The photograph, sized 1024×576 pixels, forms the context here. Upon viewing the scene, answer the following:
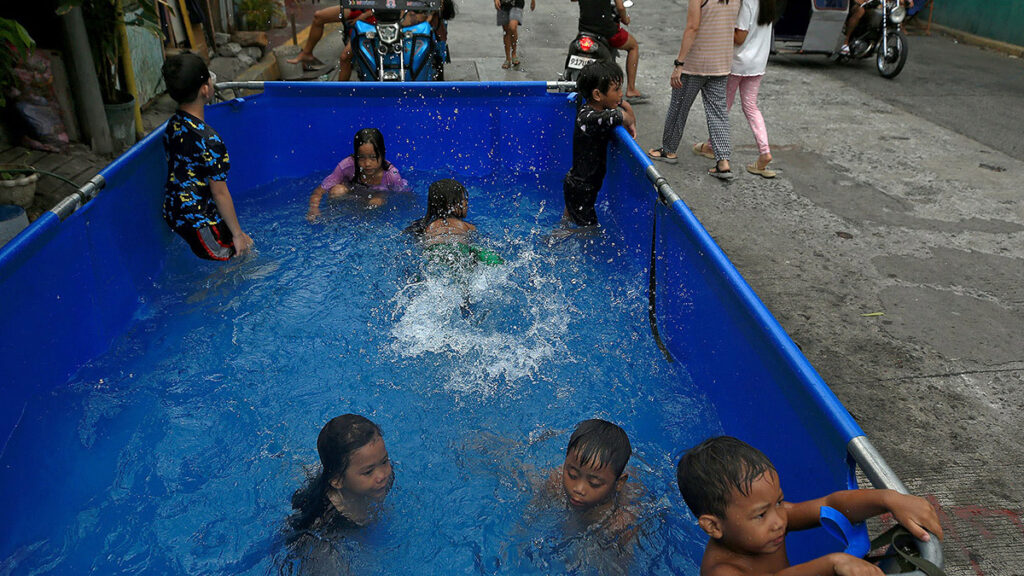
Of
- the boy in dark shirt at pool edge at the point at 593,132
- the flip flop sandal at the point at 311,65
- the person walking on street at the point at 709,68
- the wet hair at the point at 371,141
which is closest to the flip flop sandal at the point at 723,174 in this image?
the person walking on street at the point at 709,68

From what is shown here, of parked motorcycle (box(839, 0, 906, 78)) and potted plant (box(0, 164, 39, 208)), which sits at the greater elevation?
parked motorcycle (box(839, 0, 906, 78))

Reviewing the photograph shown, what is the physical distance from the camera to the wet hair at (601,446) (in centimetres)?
262

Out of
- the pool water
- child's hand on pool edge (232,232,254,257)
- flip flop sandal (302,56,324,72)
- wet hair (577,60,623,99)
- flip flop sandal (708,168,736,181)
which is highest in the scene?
wet hair (577,60,623,99)

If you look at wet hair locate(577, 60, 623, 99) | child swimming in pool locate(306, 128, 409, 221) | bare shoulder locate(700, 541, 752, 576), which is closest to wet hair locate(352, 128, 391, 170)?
child swimming in pool locate(306, 128, 409, 221)

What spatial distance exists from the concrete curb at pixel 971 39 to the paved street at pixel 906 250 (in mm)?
1618

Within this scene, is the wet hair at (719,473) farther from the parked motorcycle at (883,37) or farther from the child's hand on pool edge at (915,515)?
the parked motorcycle at (883,37)

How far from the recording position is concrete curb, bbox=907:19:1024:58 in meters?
12.1

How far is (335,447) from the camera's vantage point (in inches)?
101

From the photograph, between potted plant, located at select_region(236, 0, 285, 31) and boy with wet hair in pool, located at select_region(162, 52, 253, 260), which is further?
potted plant, located at select_region(236, 0, 285, 31)

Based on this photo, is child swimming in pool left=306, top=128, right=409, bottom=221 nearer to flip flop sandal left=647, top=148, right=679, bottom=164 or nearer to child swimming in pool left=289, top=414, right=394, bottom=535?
flip flop sandal left=647, top=148, right=679, bottom=164

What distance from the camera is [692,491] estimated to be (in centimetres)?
217

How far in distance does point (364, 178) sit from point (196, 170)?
1.72 meters

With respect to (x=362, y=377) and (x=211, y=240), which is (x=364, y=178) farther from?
(x=362, y=377)

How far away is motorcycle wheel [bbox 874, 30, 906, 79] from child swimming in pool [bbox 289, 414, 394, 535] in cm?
1045
